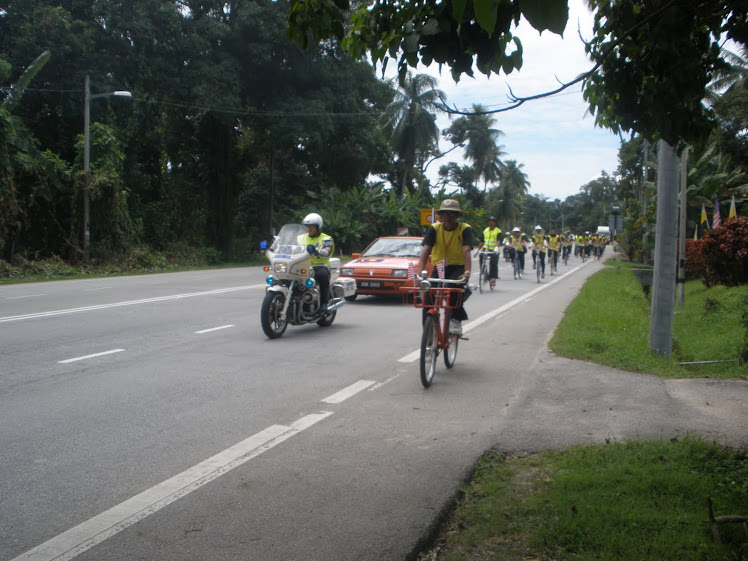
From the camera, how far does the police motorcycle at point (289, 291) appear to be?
33.3ft

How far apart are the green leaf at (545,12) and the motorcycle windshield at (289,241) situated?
345 inches

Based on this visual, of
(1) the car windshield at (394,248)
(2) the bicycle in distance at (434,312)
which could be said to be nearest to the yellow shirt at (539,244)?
(1) the car windshield at (394,248)

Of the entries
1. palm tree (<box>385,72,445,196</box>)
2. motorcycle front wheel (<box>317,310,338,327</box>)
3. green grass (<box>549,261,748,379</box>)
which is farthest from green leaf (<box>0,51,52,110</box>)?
palm tree (<box>385,72,445,196</box>)

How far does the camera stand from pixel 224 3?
112 ft

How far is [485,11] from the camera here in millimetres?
1764

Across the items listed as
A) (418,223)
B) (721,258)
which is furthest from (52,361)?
(418,223)

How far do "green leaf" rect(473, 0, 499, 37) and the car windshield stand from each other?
1479 cm

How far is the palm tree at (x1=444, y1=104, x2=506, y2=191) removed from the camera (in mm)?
80188

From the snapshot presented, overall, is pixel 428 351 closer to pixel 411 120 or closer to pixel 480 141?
pixel 411 120

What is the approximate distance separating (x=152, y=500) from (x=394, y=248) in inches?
525

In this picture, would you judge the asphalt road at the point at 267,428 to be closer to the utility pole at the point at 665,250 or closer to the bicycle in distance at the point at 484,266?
the utility pole at the point at 665,250

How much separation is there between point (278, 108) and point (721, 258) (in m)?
22.7

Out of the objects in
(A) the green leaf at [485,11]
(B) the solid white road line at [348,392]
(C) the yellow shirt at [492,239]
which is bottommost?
(B) the solid white road line at [348,392]

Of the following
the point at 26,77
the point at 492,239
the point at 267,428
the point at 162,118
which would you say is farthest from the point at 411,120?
the point at 267,428
